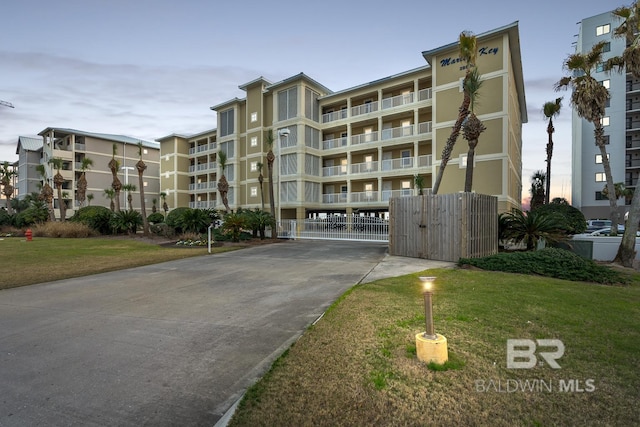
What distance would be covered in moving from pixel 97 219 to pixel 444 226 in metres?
27.4

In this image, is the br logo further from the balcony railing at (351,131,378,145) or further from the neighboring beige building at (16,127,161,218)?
the neighboring beige building at (16,127,161,218)

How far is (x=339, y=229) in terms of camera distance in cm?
2111

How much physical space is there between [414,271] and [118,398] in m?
7.92

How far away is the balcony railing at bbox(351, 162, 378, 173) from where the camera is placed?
2891 cm

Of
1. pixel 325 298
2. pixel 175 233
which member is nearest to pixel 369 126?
pixel 175 233

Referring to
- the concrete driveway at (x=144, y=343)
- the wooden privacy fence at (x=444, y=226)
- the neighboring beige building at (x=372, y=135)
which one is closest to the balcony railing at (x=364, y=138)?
the neighboring beige building at (x=372, y=135)

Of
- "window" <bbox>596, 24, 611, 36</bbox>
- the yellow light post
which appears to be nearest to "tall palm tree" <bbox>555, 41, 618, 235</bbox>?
the yellow light post

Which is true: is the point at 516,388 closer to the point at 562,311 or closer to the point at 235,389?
the point at 235,389

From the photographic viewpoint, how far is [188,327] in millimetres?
4832

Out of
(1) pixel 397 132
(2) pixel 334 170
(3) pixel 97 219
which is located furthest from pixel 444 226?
(3) pixel 97 219

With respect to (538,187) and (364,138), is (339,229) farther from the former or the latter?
(538,187)

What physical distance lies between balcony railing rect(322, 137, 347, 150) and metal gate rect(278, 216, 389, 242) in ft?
39.7

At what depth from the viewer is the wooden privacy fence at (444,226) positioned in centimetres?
1095

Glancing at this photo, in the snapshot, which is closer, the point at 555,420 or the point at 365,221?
the point at 555,420
